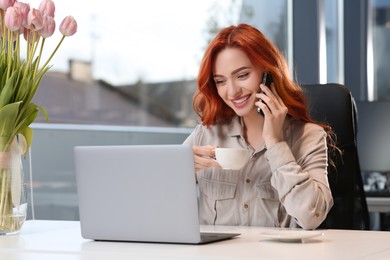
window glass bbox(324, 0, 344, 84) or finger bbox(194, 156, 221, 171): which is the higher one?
window glass bbox(324, 0, 344, 84)

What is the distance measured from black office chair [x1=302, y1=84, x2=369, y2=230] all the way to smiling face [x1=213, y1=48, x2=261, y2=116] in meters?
0.34

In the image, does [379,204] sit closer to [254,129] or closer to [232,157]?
[254,129]

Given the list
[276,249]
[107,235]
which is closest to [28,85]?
[107,235]

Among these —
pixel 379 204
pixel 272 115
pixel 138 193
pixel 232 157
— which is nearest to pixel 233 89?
pixel 272 115

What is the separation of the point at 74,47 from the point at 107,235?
1.96m

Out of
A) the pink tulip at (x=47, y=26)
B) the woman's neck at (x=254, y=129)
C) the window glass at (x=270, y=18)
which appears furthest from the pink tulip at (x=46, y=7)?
the window glass at (x=270, y=18)

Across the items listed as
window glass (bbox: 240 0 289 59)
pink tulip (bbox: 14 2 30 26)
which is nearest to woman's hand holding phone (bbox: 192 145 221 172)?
pink tulip (bbox: 14 2 30 26)

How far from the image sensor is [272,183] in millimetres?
2520

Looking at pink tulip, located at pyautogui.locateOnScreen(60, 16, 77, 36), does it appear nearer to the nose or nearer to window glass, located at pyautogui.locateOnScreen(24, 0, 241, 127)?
the nose

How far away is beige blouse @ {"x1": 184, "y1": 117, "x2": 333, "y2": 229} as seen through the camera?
2.46 metres

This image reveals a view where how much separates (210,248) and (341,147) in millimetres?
1135

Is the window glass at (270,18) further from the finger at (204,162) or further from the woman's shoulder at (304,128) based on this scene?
the finger at (204,162)

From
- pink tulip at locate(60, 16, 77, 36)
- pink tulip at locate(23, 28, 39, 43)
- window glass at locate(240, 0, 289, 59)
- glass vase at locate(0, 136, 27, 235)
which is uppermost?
window glass at locate(240, 0, 289, 59)

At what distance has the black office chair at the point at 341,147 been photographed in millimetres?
2904
